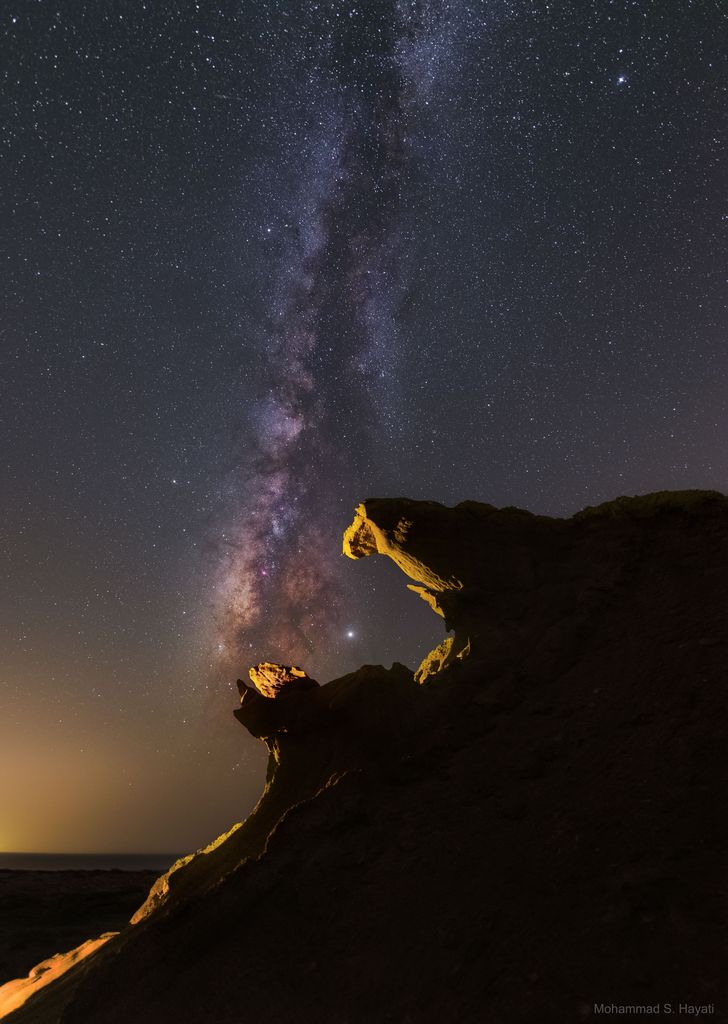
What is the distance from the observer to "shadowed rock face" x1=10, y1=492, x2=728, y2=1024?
3762mm

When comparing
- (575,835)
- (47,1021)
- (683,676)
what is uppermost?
(47,1021)

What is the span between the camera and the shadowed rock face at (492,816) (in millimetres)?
3762

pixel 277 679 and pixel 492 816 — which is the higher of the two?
pixel 277 679

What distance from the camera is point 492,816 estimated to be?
484 centimetres

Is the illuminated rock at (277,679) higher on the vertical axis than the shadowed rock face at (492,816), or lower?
higher

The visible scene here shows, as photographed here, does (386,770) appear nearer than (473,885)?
No

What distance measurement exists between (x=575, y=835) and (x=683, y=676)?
1836 millimetres

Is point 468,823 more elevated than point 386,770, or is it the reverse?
point 386,770

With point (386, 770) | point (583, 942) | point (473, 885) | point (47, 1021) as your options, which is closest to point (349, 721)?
point (386, 770)

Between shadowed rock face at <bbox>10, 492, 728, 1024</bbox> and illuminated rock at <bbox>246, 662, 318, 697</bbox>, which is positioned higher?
illuminated rock at <bbox>246, 662, 318, 697</bbox>

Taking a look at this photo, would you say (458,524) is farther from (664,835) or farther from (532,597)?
(664,835)

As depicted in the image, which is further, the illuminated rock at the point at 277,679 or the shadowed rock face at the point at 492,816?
the illuminated rock at the point at 277,679

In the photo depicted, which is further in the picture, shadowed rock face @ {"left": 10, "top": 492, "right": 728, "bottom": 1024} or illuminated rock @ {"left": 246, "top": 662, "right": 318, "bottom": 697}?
illuminated rock @ {"left": 246, "top": 662, "right": 318, "bottom": 697}

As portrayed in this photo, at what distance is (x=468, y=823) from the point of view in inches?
191
